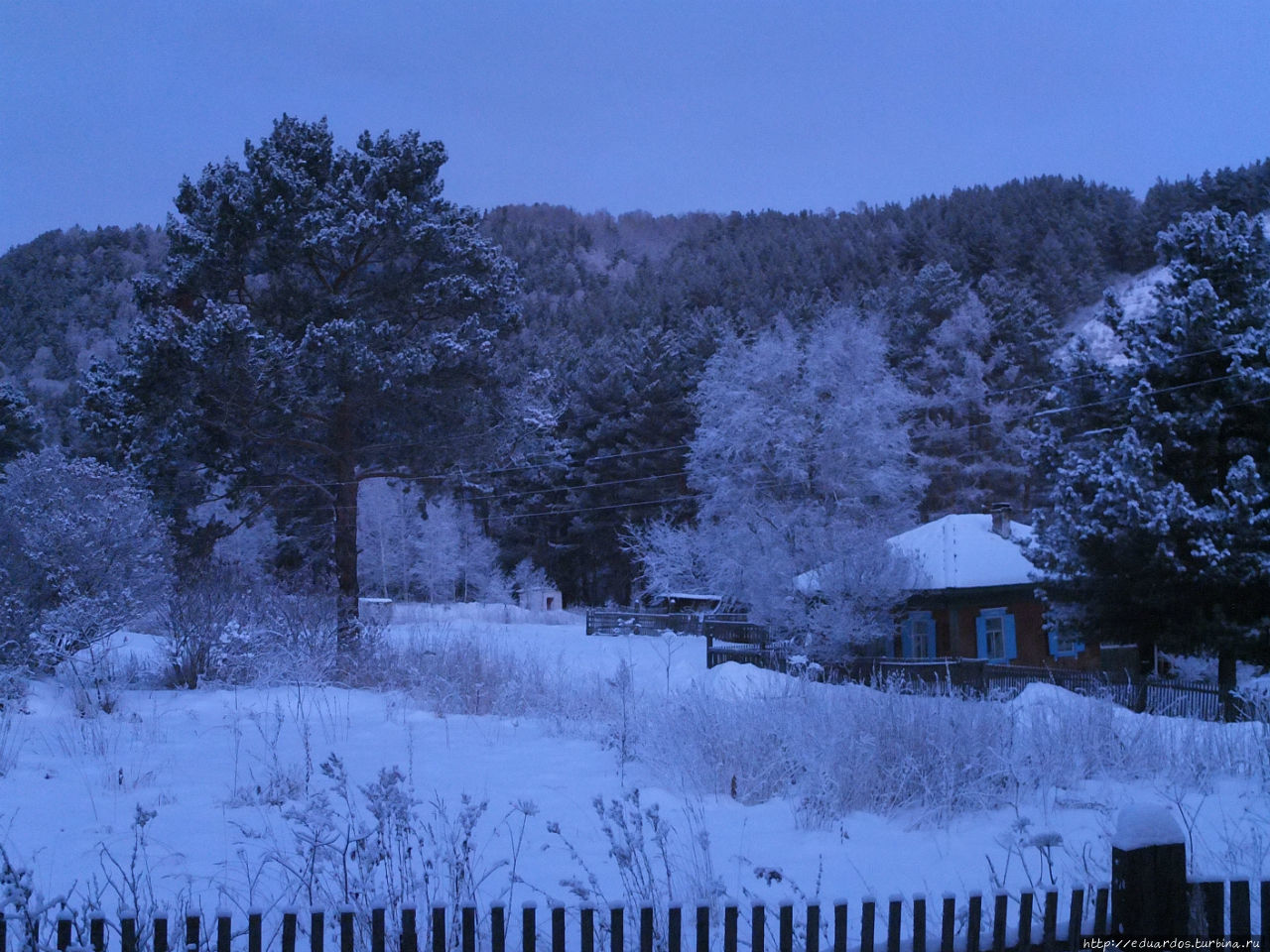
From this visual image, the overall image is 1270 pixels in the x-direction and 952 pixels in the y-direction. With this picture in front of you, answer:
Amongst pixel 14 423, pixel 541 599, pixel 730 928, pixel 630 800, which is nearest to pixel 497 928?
pixel 730 928

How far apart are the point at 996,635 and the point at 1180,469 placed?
8.43 metres

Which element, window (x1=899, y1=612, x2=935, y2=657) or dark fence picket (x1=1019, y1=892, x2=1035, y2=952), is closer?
dark fence picket (x1=1019, y1=892, x2=1035, y2=952)

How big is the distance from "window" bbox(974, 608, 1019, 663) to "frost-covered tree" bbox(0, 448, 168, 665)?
19.4m

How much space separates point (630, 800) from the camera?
4918 mm

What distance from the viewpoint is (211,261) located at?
20172mm

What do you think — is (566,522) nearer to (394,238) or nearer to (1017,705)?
(394,238)

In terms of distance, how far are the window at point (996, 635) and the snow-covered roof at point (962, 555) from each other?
1186mm

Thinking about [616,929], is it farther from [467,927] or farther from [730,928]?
[467,927]

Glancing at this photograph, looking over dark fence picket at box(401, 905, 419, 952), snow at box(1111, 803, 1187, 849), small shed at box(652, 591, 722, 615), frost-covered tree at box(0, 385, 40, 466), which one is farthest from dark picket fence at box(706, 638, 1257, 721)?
frost-covered tree at box(0, 385, 40, 466)

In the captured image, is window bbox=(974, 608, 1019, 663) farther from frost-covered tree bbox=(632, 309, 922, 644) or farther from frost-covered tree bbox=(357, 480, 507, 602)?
frost-covered tree bbox=(357, 480, 507, 602)

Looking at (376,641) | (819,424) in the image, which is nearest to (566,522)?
(819,424)

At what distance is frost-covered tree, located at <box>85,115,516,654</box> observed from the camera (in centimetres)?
1888

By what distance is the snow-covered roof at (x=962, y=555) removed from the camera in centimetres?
2517

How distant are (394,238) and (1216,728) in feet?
55.8
